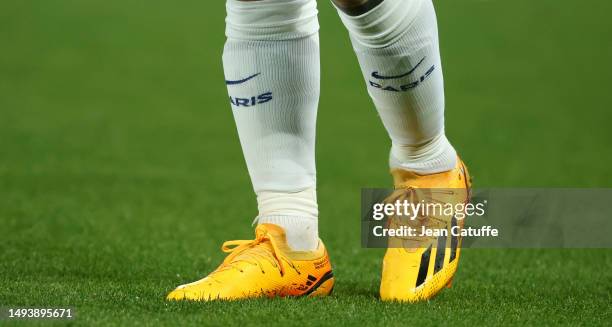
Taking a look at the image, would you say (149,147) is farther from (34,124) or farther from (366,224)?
(366,224)

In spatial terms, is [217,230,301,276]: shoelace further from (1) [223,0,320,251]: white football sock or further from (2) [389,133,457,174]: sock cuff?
(2) [389,133,457,174]: sock cuff

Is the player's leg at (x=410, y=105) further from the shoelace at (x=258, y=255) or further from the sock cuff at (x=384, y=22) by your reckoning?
the shoelace at (x=258, y=255)

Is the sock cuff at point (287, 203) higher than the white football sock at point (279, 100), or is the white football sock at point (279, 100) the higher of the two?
the white football sock at point (279, 100)

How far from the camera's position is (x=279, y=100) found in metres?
1.81

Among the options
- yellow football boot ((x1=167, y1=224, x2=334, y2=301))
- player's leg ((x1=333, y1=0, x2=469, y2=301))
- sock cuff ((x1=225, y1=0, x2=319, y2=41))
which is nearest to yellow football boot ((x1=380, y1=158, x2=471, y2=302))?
player's leg ((x1=333, y1=0, x2=469, y2=301))

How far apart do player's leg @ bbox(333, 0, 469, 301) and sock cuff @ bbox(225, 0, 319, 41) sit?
0.48 feet

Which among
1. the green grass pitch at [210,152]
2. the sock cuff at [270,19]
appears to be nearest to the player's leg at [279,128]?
the sock cuff at [270,19]

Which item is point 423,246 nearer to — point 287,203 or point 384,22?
point 287,203

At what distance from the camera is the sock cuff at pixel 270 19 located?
1.77 m

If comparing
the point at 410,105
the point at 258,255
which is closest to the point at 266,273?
the point at 258,255

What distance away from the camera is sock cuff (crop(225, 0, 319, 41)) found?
1.77 metres

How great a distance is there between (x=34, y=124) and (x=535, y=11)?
4.49 metres

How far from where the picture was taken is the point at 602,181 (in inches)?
149

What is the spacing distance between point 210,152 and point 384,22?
279 cm
